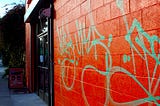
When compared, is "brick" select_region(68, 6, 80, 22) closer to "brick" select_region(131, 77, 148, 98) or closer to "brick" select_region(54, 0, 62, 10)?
"brick" select_region(54, 0, 62, 10)

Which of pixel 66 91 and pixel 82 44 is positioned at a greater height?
pixel 82 44

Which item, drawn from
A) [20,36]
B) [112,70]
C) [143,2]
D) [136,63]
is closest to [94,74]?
[112,70]

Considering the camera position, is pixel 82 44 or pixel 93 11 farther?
pixel 82 44

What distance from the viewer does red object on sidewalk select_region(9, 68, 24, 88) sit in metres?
15.0

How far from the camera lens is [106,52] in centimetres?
425

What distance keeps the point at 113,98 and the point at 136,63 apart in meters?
0.77

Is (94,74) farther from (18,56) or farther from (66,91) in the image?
(18,56)

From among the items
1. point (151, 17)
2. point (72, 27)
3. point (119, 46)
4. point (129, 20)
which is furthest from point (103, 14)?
point (72, 27)

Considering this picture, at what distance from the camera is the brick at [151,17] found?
307cm

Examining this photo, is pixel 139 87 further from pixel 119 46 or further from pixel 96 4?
pixel 96 4

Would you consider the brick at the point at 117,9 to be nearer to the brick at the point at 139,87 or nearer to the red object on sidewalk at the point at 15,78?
the brick at the point at 139,87

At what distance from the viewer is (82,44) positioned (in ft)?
17.3

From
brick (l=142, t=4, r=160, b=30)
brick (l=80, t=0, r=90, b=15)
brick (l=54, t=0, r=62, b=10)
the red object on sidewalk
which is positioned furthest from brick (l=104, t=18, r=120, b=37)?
the red object on sidewalk

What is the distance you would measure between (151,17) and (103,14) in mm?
1226
